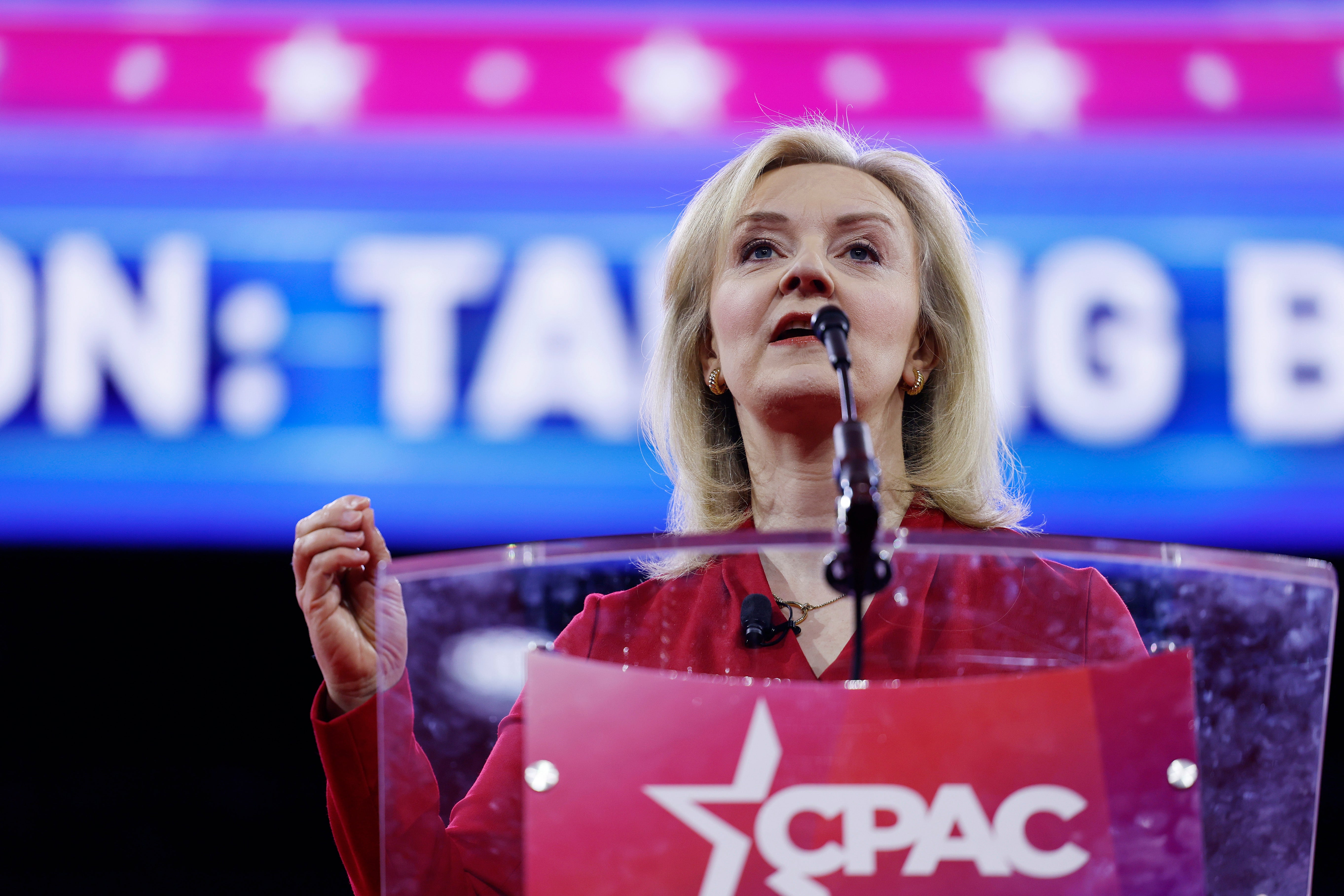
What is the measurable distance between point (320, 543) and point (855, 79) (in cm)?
222

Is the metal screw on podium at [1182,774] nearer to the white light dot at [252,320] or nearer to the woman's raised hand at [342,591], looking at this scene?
the woman's raised hand at [342,591]

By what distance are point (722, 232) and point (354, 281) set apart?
1561mm

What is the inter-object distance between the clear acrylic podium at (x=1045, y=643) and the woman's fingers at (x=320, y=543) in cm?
25

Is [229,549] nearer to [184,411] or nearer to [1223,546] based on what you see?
[184,411]

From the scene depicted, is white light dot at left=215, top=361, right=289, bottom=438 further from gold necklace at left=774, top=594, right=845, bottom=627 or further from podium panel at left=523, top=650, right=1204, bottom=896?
podium panel at left=523, top=650, right=1204, bottom=896

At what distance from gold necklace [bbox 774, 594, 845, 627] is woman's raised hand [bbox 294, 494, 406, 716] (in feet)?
1.12

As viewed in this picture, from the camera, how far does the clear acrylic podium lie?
824 millimetres

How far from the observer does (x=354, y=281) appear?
297 cm

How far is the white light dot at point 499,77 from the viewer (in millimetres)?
3062

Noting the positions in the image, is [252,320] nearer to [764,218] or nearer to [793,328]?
[764,218]

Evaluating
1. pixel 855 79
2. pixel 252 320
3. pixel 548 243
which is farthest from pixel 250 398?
pixel 855 79

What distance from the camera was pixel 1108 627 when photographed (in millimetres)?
861

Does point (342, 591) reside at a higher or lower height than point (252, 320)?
lower

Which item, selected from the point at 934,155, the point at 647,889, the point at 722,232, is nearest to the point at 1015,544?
the point at 647,889
